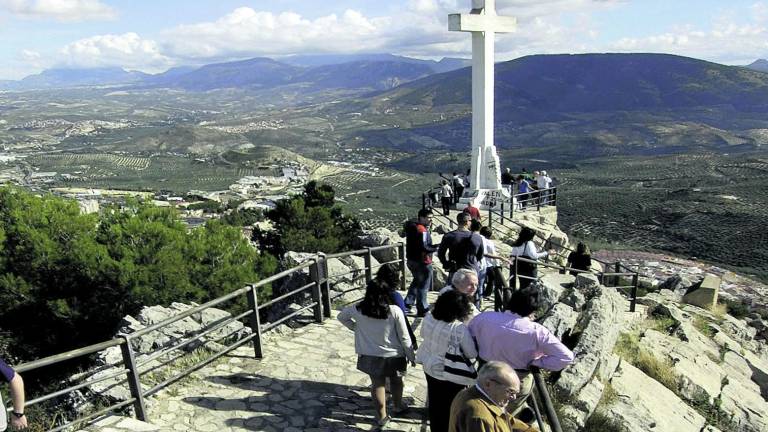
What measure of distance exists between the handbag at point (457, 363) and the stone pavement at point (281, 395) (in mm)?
1352

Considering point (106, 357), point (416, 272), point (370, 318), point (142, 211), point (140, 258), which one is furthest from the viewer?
point (142, 211)

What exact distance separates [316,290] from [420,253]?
1.58 m

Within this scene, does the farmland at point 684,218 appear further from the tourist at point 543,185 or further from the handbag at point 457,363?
the handbag at point 457,363

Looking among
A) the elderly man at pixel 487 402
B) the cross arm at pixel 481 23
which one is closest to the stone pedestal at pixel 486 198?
the cross arm at pixel 481 23

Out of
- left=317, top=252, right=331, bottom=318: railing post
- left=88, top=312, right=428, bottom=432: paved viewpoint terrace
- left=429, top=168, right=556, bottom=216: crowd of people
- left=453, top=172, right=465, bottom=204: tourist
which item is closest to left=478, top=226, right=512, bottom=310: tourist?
left=88, top=312, right=428, bottom=432: paved viewpoint terrace

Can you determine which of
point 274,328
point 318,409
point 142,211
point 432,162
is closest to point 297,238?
point 142,211

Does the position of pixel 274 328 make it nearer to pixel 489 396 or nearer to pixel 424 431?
pixel 424 431

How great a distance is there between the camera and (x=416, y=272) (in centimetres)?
814

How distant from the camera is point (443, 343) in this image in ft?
14.6

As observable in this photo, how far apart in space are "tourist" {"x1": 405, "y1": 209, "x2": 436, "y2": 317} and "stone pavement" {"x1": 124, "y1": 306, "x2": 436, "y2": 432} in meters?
1.33

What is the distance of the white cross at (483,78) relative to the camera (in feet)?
52.1

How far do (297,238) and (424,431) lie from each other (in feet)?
56.9

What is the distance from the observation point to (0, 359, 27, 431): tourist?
386cm

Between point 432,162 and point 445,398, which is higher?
point 445,398
